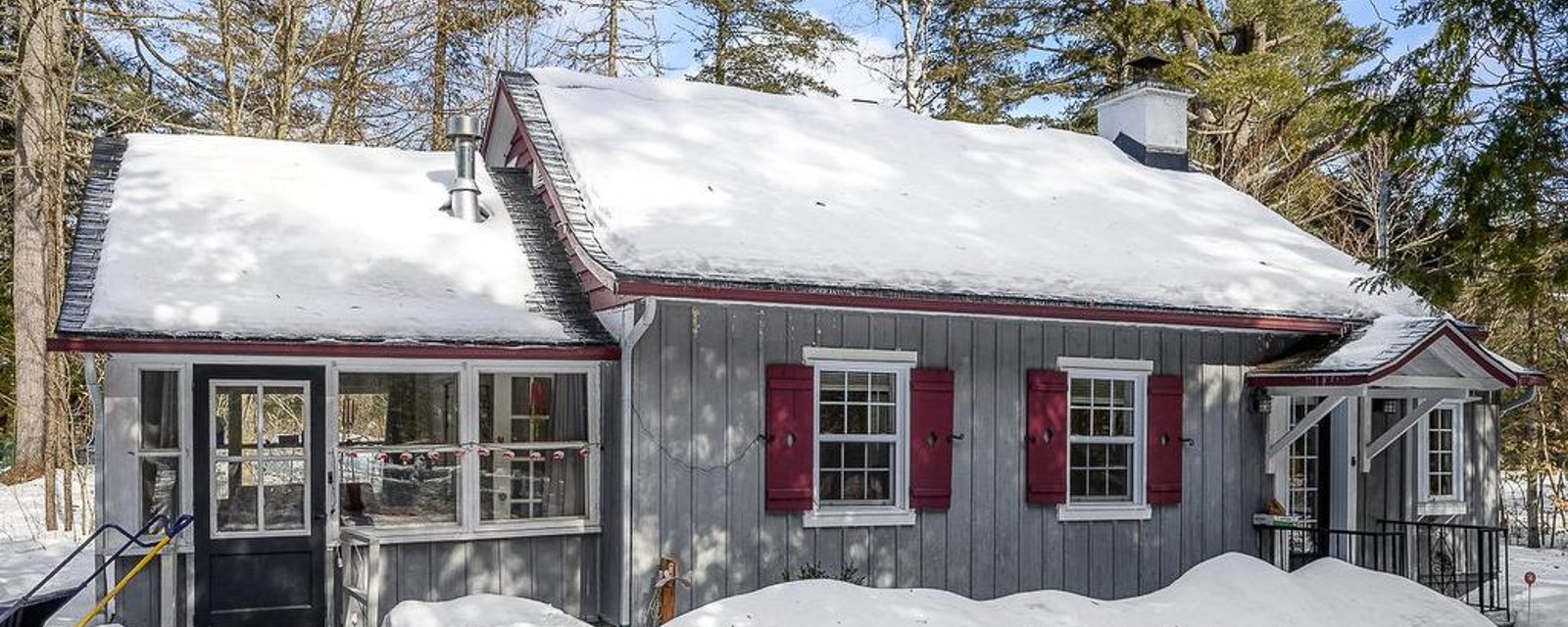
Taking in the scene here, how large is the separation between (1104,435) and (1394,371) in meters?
2.17

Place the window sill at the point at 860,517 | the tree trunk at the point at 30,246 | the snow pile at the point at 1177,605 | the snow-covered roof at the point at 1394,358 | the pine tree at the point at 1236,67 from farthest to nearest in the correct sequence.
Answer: the pine tree at the point at 1236,67 → the tree trunk at the point at 30,246 → the snow-covered roof at the point at 1394,358 → the window sill at the point at 860,517 → the snow pile at the point at 1177,605

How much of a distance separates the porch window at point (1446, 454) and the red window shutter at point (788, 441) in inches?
245

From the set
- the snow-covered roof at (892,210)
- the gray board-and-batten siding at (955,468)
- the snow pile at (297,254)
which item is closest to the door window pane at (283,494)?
the snow pile at (297,254)

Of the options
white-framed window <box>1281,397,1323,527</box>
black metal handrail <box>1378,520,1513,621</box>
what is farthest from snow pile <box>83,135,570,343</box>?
black metal handrail <box>1378,520,1513,621</box>

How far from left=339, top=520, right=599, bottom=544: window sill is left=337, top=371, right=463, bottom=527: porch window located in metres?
0.09

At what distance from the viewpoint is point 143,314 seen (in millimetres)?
7707

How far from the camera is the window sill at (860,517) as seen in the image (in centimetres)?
901

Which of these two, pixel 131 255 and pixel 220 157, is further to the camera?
pixel 220 157

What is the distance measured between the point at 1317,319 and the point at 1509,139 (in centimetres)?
219

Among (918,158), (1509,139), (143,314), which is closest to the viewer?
(143,314)

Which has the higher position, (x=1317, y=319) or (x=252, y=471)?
(x=1317, y=319)

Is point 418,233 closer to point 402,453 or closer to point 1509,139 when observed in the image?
point 402,453

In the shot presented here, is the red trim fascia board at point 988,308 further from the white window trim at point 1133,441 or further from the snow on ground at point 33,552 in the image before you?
the snow on ground at point 33,552

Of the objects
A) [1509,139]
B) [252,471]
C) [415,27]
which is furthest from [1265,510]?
[415,27]
